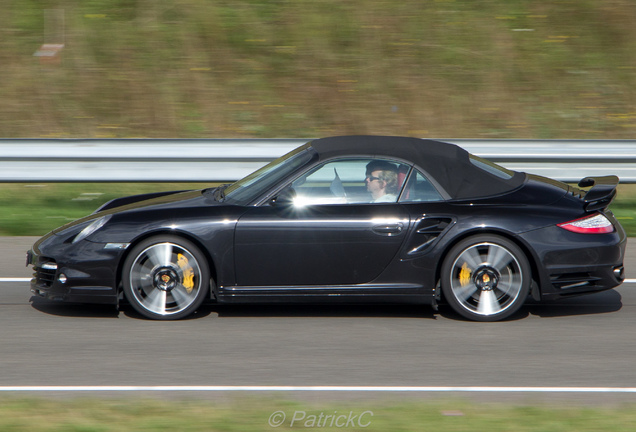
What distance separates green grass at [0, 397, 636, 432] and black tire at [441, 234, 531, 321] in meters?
1.59

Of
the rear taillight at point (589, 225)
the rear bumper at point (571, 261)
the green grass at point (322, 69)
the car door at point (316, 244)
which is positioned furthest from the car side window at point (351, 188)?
the green grass at point (322, 69)

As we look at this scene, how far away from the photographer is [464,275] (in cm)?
614

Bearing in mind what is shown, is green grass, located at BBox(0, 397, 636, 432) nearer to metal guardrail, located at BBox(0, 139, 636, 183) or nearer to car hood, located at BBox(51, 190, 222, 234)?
car hood, located at BBox(51, 190, 222, 234)

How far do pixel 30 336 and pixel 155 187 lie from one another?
5.21 metres

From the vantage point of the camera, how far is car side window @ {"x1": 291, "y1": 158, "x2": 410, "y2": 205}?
6.17 m

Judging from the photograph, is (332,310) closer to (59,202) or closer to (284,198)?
(284,198)

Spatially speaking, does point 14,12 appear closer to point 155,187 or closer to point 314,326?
point 155,187

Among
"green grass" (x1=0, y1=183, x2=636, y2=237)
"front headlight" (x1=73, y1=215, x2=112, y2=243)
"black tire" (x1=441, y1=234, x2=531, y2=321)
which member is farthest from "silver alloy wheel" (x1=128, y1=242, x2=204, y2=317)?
"green grass" (x1=0, y1=183, x2=636, y2=237)

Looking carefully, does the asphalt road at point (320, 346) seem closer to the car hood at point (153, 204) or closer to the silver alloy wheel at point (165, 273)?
the silver alloy wheel at point (165, 273)

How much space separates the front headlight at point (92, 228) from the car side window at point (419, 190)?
2.14 m

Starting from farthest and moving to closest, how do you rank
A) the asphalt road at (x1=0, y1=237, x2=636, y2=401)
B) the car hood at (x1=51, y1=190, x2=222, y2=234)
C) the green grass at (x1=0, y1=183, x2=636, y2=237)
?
the green grass at (x1=0, y1=183, x2=636, y2=237), the car hood at (x1=51, y1=190, x2=222, y2=234), the asphalt road at (x1=0, y1=237, x2=636, y2=401)

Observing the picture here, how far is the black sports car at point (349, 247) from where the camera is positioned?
6.04m

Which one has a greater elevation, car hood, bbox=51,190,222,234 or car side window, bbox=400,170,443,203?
car side window, bbox=400,170,443,203

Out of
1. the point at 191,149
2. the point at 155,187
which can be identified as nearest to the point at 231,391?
the point at 191,149
